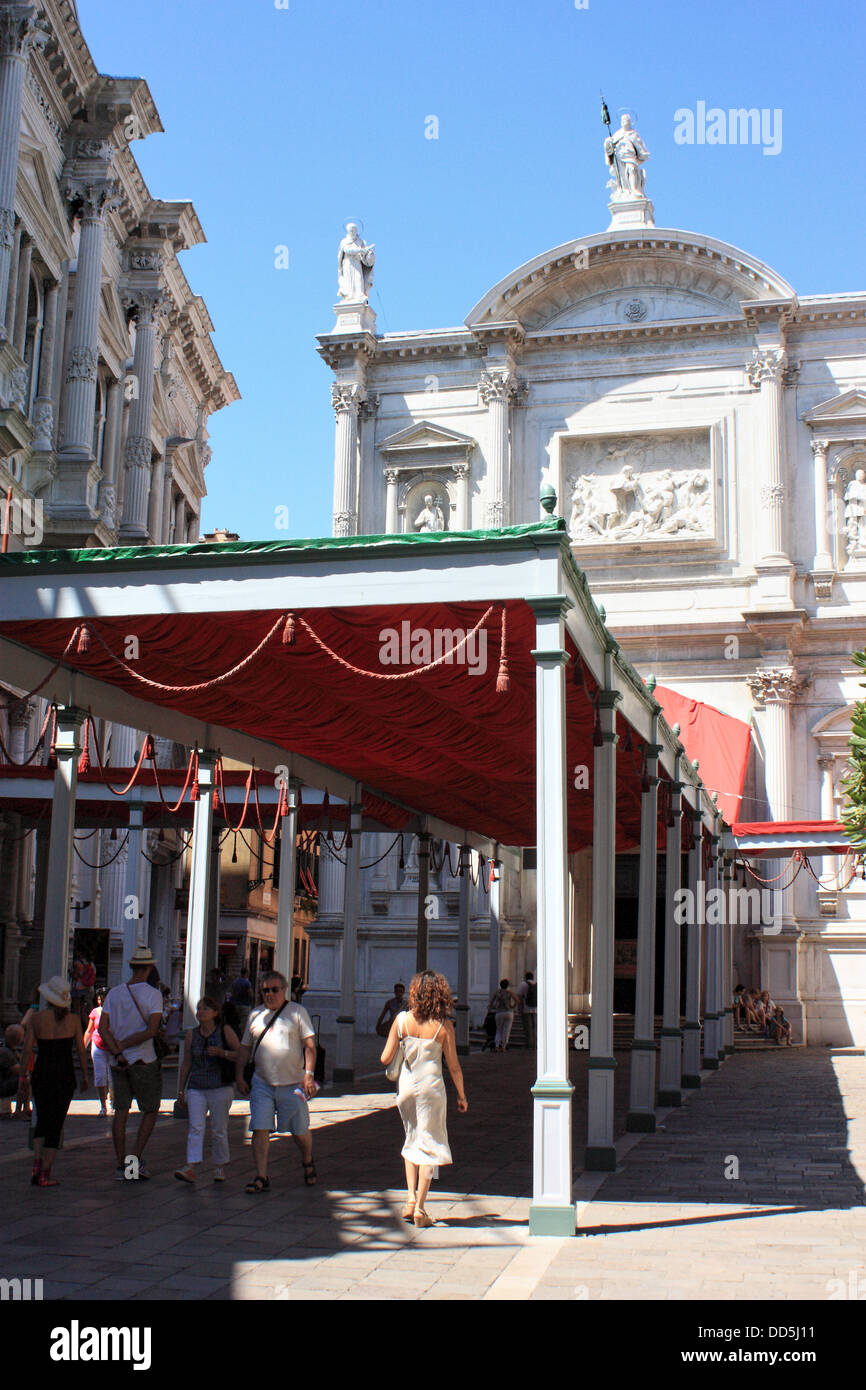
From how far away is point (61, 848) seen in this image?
1231 cm

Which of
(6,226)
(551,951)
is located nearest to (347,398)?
(6,226)

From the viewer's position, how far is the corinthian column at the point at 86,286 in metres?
28.0

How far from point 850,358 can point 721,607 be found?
21.6ft

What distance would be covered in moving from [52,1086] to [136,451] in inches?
999

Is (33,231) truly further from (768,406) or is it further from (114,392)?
(768,406)

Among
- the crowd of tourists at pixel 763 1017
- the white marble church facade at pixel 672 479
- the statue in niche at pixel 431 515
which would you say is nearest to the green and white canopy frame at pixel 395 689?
the crowd of tourists at pixel 763 1017

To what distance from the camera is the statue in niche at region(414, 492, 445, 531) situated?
111 ft

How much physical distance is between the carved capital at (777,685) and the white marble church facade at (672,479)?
0.16 feet

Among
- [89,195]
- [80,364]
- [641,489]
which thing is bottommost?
[641,489]

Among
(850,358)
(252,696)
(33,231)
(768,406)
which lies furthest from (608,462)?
(252,696)

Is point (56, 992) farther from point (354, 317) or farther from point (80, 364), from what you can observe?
point (354, 317)

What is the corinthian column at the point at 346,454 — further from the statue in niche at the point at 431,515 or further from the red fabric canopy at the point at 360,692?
the red fabric canopy at the point at 360,692

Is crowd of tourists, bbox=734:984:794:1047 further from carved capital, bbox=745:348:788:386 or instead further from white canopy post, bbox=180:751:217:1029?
white canopy post, bbox=180:751:217:1029
